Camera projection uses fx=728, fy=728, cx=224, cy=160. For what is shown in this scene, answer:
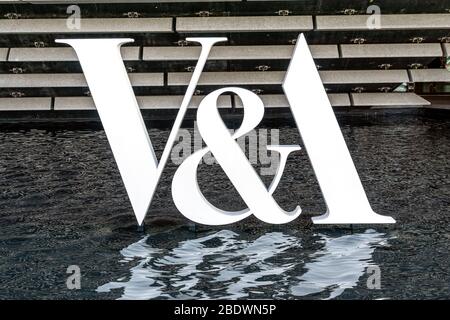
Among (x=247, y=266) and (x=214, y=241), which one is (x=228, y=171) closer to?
(x=214, y=241)

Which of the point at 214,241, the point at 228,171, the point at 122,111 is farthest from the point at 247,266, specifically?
the point at 122,111

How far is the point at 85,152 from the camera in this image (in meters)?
11.6

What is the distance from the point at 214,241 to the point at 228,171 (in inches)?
30.3

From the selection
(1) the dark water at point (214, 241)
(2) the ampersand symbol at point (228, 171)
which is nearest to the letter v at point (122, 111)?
(2) the ampersand symbol at point (228, 171)

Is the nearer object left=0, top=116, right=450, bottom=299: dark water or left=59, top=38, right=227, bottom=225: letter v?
left=0, top=116, right=450, bottom=299: dark water

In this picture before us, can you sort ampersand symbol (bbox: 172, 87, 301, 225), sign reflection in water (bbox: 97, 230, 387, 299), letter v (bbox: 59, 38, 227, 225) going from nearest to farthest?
sign reflection in water (bbox: 97, 230, 387, 299)
ampersand symbol (bbox: 172, 87, 301, 225)
letter v (bbox: 59, 38, 227, 225)

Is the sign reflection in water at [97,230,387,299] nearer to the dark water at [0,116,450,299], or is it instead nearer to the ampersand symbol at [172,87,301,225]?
the dark water at [0,116,450,299]

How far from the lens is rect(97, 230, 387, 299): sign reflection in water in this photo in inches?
238

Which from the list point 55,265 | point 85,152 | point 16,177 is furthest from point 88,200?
point 85,152

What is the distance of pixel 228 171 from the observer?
23.1 ft

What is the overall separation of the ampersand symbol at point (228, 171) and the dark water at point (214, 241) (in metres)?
0.29

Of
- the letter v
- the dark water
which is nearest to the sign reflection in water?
the dark water

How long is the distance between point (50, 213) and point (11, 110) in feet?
24.6

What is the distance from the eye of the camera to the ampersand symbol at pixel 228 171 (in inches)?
275
